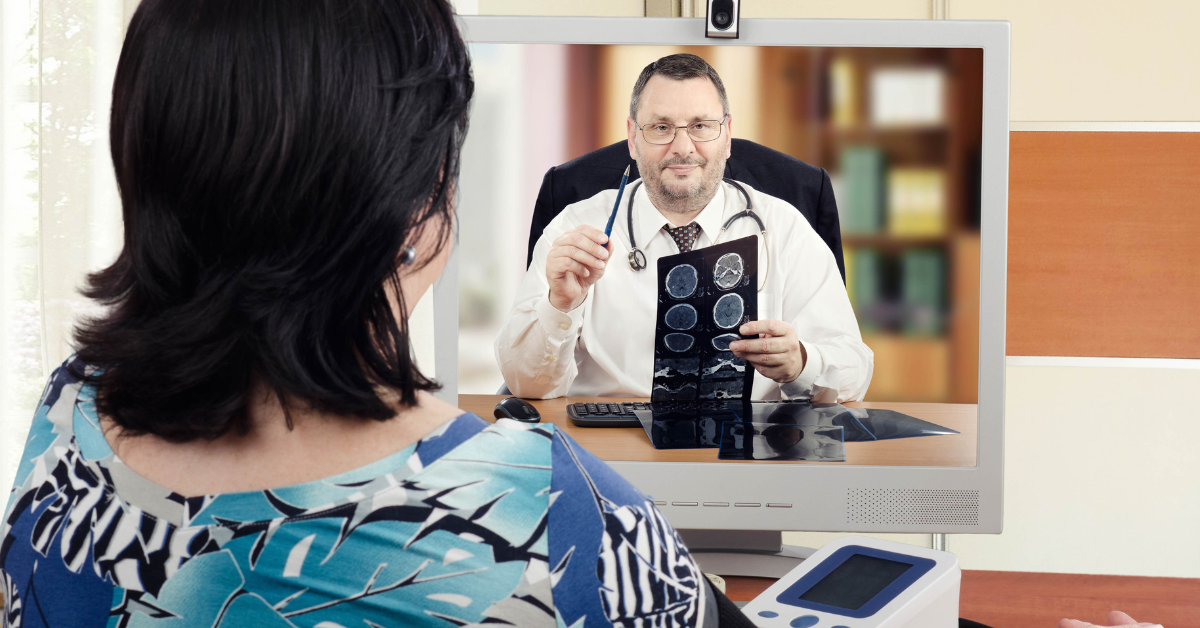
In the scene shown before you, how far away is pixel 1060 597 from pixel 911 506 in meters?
0.19

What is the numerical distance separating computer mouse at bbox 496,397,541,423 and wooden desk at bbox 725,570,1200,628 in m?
0.31

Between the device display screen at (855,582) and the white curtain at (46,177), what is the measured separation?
1.09 m

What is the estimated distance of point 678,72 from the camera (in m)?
0.94

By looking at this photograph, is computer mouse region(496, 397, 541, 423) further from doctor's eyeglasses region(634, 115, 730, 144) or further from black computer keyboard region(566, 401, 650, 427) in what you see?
doctor's eyeglasses region(634, 115, 730, 144)

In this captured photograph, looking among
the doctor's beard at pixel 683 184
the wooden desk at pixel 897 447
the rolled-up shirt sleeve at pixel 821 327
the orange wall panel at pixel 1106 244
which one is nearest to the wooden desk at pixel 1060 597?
the wooden desk at pixel 897 447

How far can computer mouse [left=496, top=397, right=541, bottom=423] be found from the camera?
96 centimetres

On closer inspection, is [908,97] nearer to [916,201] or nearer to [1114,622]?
[916,201]

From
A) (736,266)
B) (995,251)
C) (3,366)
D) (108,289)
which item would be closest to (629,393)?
(736,266)

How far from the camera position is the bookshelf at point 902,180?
0.93 m

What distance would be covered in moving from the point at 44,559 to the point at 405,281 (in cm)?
25

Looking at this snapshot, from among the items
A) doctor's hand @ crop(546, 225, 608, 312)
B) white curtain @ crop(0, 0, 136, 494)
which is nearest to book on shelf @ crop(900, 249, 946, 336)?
doctor's hand @ crop(546, 225, 608, 312)

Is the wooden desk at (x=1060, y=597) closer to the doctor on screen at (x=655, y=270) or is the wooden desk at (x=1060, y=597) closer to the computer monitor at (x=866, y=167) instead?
the computer monitor at (x=866, y=167)

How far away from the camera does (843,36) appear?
0.94 metres

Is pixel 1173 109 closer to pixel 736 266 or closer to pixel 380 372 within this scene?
pixel 736 266
